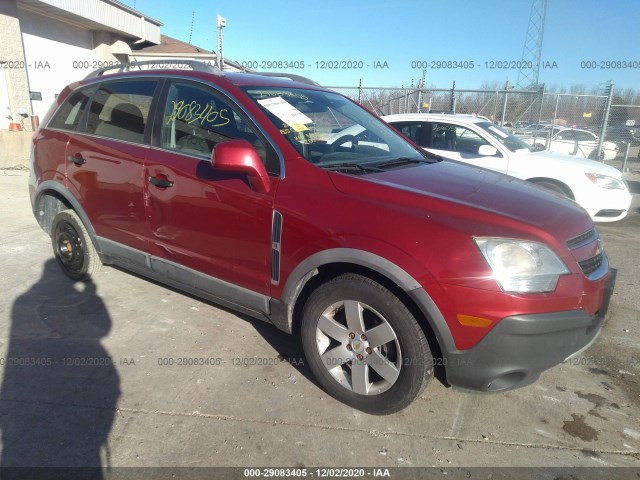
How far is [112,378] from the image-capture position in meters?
2.82

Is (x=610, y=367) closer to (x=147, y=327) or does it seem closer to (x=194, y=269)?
(x=194, y=269)

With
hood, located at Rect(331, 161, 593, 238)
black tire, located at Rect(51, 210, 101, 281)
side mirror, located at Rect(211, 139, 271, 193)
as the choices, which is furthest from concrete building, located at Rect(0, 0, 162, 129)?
hood, located at Rect(331, 161, 593, 238)

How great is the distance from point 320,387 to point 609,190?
18.8 ft

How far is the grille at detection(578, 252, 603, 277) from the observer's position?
2275mm

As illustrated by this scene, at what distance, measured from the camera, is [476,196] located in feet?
8.07

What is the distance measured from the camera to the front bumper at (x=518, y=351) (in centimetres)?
206

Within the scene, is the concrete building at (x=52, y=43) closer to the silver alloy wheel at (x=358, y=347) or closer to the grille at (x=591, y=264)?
the silver alloy wheel at (x=358, y=347)

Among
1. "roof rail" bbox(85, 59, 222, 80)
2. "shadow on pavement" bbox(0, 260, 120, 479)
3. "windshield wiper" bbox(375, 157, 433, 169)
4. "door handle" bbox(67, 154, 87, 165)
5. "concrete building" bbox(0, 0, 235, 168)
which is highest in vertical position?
"concrete building" bbox(0, 0, 235, 168)

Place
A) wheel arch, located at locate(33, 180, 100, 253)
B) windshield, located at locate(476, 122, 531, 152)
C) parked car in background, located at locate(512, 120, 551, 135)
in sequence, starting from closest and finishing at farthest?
1. wheel arch, located at locate(33, 180, 100, 253)
2. windshield, located at locate(476, 122, 531, 152)
3. parked car in background, located at locate(512, 120, 551, 135)

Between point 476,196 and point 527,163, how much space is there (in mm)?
4561

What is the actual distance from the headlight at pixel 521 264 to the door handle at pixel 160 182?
2.03 m

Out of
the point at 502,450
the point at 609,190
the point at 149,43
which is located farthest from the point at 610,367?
the point at 149,43

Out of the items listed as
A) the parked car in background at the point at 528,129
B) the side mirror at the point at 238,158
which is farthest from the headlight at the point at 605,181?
the parked car in background at the point at 528,129

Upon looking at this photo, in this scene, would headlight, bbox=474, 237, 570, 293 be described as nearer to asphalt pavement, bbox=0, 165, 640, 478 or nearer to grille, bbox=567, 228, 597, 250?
grille, bbox=567, 228, 597, 250
